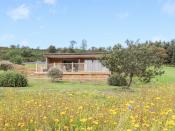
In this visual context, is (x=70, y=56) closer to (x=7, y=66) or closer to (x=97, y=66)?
(x=97, y=66)

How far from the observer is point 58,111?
7094 millimetres

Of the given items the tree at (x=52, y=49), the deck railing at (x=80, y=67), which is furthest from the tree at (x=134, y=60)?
the tree at (x=52, y=49)

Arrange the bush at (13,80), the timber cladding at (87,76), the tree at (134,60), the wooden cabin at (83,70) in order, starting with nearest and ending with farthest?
the tree at (134,60) → the bush at (13,80) → the timber cladding at (87,76) → the wooden cabin at (83,70)

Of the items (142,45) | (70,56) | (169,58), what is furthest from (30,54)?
(142,45)

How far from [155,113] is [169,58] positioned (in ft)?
228

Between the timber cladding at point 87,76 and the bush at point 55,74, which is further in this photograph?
the timber cladding at point 87,76

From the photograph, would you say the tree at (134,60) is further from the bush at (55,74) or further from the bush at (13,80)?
the bush at (55,74)

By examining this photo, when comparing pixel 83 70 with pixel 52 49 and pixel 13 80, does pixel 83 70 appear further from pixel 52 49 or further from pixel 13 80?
pixel 52 49

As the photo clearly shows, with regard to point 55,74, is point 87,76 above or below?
below

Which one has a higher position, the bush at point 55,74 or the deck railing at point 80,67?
the deck railing at point 80,67

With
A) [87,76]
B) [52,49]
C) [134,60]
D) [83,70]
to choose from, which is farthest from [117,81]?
[52,49]

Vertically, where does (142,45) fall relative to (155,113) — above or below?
above

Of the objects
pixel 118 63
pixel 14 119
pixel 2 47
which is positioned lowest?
pixel 14 119

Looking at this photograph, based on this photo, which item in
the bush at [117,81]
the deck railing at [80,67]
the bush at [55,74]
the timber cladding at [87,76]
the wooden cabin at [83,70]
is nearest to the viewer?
the bush at [117,81]
